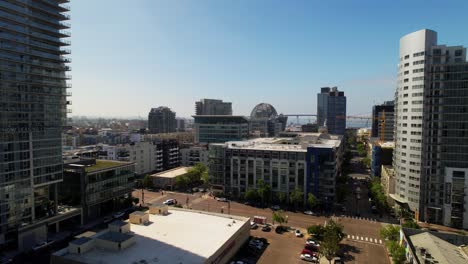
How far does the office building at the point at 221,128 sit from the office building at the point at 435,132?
95.5m

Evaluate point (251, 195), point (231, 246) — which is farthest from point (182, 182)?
point (231, 246)

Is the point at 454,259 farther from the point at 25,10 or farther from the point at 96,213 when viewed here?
the point at 25,10

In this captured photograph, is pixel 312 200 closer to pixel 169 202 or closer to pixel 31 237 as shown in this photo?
pixel 169 202

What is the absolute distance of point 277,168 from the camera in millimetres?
88812

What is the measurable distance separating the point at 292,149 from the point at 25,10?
225 ft

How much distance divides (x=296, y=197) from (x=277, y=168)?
33.8 ft

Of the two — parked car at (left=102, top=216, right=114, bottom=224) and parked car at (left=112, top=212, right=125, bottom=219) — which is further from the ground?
parked car at (left=112, top=212, right=125, bottom=219)

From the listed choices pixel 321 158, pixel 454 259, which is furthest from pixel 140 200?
pixel 454 259

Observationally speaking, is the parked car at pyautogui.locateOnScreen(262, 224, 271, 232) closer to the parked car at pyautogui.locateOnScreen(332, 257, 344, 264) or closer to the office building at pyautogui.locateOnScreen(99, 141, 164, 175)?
the parked car at pyautogui.locateOnScreen(332, 257, 344, 264)

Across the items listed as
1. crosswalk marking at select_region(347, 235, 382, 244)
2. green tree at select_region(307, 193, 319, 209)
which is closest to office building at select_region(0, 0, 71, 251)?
green tree at select_region(307, 193, 319, 209)

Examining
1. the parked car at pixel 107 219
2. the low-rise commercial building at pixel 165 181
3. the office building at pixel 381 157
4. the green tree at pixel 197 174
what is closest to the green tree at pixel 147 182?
the low-rise commercial building at pixel 165 181

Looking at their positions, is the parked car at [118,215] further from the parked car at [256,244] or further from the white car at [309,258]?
the white car at [309,258]

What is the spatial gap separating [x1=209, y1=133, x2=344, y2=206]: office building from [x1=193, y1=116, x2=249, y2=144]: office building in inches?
2615

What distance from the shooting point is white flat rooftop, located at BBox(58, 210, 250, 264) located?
43344 mm
